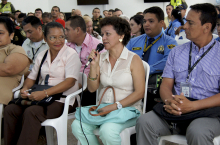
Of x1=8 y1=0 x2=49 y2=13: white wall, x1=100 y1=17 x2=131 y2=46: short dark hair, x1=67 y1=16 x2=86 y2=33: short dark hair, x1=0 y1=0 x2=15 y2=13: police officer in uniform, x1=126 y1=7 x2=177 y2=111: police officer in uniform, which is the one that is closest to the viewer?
x1=100 y1=17 x2=131 y2=46: short dark hair

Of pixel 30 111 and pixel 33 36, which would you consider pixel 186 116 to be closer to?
pixel 30 111

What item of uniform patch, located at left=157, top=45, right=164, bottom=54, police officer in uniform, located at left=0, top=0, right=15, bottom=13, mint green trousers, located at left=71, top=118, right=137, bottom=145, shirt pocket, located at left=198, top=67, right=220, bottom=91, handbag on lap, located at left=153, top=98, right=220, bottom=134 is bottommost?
mint green trousers, located at left=71, top=118, right=137, bottom=145

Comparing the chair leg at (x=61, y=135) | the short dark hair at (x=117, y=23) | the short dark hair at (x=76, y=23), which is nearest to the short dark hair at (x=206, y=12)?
the short dark hair at (x=117, y=23)

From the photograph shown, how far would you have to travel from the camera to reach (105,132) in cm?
165

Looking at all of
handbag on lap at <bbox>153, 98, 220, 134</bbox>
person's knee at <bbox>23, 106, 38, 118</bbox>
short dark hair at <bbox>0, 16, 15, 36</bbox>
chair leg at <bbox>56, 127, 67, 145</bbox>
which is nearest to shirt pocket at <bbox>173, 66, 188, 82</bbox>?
handbag on lap at <bbox>153, 98, 220, 134</bbox>

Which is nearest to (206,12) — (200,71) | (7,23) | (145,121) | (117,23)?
(200,71)

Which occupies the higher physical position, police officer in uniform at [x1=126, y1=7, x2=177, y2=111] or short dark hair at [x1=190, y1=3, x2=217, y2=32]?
short dark hair at [x1=190, y1=3, x2=217, y2=32]

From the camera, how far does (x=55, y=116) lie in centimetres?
200

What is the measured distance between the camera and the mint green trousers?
1.64 m

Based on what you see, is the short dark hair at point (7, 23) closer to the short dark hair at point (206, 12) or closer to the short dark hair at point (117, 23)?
the short dark hair at point (117, 23)

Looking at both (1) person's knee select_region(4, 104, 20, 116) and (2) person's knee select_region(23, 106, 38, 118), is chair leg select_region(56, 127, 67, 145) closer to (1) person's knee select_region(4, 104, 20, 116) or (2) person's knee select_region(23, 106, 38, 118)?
(2) person's knee select_region(23, 106, 38, 118)

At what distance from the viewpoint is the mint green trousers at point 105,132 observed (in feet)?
5.39

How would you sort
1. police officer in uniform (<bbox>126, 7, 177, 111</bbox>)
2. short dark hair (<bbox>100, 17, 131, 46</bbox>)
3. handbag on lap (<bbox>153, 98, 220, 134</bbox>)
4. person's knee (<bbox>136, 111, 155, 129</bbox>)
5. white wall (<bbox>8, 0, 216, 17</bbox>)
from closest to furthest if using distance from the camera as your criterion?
handbag on lap (<bbox>153, 98, 220, 134</bbox>) < person's knee (<bbox>136, 111, 155, 129</bbox>) < short dark hair (<bbox>100, 17, 131, 46</bbox>) < police officer in uniform (<bbox>126, 7, 177, 111</bbox>) < white wall (<bbox>8, 0, 216, 17</bbox>)

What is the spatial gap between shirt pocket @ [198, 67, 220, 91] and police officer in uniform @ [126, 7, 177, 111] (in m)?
0.68
